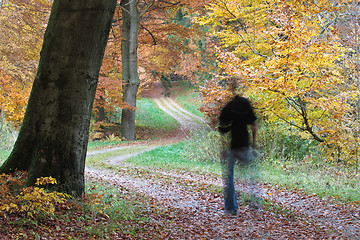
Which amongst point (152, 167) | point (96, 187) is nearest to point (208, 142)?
point (152, 167)

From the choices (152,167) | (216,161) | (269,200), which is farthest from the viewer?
(216,161)

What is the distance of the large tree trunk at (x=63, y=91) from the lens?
4.86 meters

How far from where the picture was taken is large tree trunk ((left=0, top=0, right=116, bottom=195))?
16.0 feet

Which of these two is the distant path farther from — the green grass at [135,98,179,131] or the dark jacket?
the dark jacket

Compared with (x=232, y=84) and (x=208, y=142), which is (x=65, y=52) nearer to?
(x=232, y=84)

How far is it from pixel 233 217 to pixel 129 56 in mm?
15570

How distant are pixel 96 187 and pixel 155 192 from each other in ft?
4.28

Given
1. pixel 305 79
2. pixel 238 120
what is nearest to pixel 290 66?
pixel 305 79

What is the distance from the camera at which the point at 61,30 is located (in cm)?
487

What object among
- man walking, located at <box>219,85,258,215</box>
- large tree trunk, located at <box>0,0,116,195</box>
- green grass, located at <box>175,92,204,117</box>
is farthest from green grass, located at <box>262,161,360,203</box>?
green grass, located at <box>175,92,204,117</box>

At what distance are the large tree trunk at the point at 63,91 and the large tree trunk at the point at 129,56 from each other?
46.8ft

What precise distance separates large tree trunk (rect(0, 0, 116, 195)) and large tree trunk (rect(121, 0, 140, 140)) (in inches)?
561

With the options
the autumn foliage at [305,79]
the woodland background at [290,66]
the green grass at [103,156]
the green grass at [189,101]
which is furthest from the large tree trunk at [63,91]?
the green grass at [189,101]

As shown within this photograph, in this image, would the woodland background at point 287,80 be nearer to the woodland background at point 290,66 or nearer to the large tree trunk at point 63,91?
the woodland background at point 290,66
